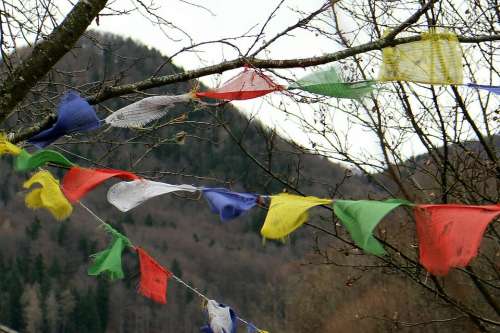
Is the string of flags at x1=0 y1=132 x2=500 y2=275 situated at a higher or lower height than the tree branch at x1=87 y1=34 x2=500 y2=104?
lower

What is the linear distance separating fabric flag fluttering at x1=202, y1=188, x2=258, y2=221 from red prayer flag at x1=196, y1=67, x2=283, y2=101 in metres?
0.92

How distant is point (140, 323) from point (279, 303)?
76.4ft

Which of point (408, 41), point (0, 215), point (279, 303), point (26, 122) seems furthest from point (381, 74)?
point (0, 215)

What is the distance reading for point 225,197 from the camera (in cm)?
339

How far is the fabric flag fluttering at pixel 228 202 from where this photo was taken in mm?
3283

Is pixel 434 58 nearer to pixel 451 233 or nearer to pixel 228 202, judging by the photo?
pixel 451 233

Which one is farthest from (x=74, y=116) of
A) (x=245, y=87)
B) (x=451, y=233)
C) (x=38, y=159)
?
(x=451, y=233)

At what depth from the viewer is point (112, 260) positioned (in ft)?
13.2

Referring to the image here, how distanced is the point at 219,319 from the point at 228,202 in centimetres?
122

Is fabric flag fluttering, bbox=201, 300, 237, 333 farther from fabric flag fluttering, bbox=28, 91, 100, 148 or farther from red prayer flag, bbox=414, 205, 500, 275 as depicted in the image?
red prayer flag, bbox=414, 205, 500, 275

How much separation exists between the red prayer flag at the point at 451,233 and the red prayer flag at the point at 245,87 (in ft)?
4.50

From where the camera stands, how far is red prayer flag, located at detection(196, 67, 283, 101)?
4.12 metres

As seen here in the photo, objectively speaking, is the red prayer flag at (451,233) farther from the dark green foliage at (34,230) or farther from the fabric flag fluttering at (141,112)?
the dark green foliage at (34,230)

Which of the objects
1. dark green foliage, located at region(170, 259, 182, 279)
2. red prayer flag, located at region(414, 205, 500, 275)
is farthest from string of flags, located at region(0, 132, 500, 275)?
dark green foliage, located at region(170, 259, 182, 279)
